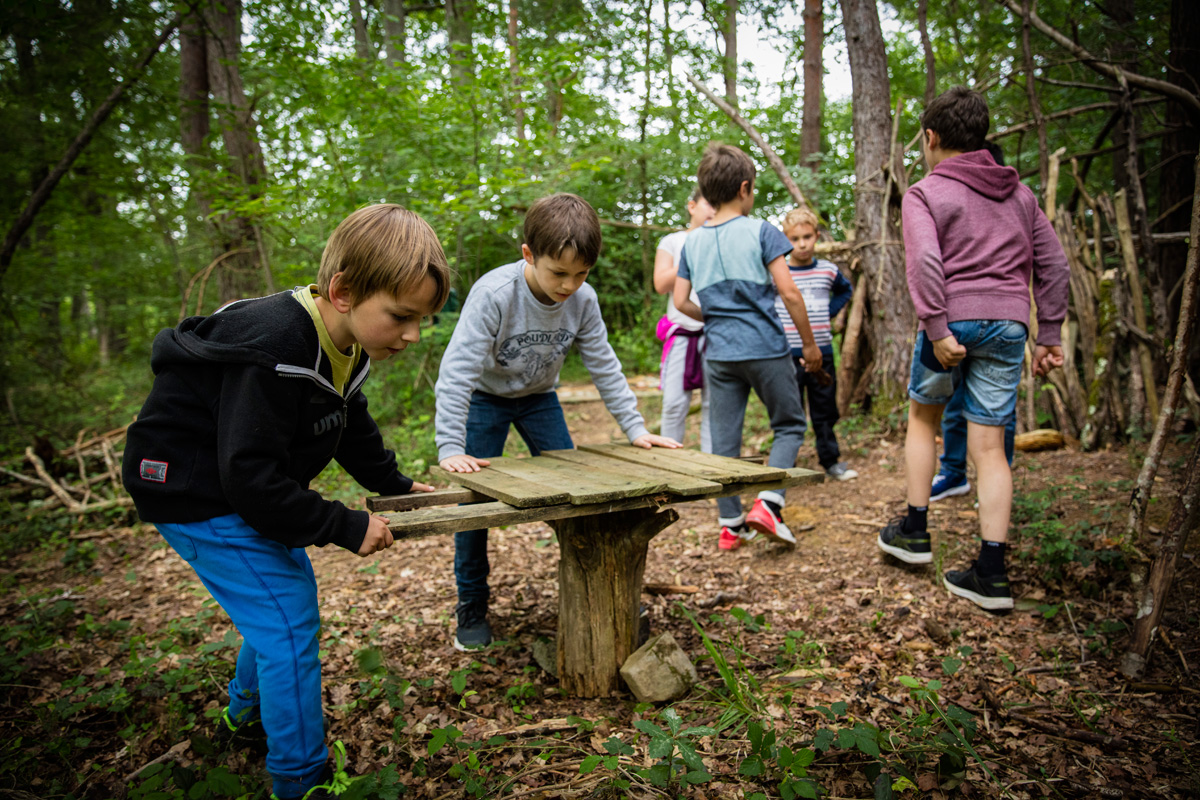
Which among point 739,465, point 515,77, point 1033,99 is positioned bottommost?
point 739,465

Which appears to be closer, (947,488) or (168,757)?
(168,757)

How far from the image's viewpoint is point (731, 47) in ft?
45.0

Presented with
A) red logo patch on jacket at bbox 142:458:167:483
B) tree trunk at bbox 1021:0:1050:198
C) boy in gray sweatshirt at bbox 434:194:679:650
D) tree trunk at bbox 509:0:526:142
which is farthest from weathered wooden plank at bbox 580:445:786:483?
tree trunk at bbox 509:0:526:142

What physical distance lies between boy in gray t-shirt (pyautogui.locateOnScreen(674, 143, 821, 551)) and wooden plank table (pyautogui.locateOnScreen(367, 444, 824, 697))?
1.03 m

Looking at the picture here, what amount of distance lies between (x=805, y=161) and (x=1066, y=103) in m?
3.34

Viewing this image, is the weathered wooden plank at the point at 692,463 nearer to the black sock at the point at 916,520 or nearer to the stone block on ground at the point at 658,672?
the stone block on ground at the point at 658,672

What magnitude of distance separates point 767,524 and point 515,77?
5.41 m

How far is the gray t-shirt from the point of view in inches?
102

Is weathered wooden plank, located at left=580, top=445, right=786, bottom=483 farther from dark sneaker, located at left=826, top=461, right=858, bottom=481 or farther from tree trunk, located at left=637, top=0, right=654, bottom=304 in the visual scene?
tree trunk, located at left=637, top=0, right=654, bottom=304

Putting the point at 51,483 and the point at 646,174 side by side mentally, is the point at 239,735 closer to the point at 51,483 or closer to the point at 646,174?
the point at 51,483

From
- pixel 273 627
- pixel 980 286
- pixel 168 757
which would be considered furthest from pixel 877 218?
pixel 168 757

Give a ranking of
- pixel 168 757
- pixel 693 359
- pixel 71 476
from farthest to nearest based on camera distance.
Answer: pixel 71 476 < pixel 693 359 < pixel 168 757

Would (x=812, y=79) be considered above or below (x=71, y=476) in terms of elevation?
above

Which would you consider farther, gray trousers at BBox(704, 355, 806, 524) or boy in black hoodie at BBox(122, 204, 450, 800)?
gray trousers at BBox(704, 355, 806, 524)
